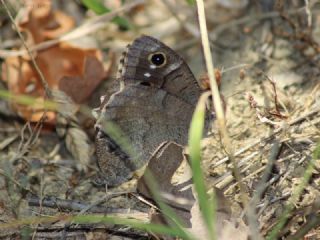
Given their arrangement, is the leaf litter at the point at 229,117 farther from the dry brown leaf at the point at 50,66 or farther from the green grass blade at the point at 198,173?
the green grass blade at the point at 198,173

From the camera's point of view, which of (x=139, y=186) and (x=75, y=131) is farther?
(x=75, y=131)

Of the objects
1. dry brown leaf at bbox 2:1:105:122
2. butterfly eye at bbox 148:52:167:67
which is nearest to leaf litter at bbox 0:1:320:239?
dry brown leaf at bbox 2:1:105:122

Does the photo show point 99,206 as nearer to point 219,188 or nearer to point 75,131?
point 219,188

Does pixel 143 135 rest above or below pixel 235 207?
above

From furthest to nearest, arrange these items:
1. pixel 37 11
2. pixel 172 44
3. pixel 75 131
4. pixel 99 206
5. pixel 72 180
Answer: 1. pixel 172 44
2. pixel 37 11
3. pixel 75 131
4. pixel 72 180
5. pixel 99 206

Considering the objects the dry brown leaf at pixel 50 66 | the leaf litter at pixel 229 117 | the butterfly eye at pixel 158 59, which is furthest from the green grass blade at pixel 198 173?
the dry brown leaf at pixel 50 66

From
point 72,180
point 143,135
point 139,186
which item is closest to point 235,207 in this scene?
point 139,186
